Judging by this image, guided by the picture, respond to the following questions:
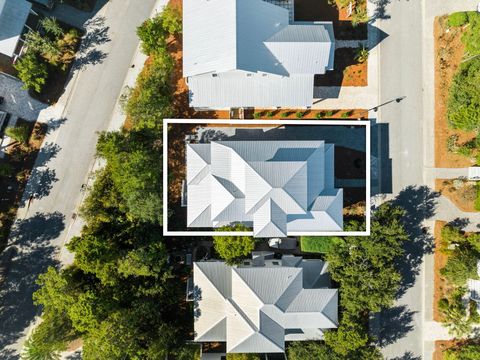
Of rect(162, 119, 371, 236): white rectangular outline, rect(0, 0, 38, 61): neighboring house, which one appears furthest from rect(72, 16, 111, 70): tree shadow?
rect(162, 119, 371, 236): white rectangular outline

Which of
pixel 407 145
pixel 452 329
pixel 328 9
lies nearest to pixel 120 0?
pixel 328 9


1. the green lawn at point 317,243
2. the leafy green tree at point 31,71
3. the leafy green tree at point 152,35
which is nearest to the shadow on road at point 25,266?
the leafy green tree at point 31,71

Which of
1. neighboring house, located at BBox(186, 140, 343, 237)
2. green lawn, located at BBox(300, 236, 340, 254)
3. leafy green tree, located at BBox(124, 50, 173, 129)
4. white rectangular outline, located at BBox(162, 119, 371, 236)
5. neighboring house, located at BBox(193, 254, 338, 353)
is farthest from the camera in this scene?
green lawn, located at BBox(300, 236, 340, 254)

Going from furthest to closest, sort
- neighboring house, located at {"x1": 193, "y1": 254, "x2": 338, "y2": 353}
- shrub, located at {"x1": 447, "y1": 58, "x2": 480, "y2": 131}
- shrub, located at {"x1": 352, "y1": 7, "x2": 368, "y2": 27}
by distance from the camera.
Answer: shrub, located at {"x1": 352, "y1": 7, "x2": 368, "y2": 27}
shrub, located at {"x1": 447, "y1": 58, "x2": 480, "y2": 131}
neighboring house, located at {"x1": 193, "y1": 254, "x2": 338, "y2": 353}

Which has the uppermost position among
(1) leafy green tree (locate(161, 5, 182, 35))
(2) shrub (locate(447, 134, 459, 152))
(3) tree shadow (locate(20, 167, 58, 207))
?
(1) leafy green tree (locate(161, 5, 182, 35))

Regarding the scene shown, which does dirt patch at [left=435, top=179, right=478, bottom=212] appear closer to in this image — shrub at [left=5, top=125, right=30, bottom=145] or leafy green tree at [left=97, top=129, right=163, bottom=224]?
leafy green tree at [left=97, top=129, right=163, bottom=224]

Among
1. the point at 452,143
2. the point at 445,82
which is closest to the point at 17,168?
the point at 452,143

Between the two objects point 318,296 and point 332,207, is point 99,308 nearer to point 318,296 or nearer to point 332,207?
point 318,296

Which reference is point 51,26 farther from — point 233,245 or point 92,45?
point 233,245
